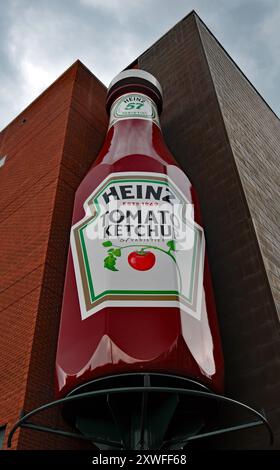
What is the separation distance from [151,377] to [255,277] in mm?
2730

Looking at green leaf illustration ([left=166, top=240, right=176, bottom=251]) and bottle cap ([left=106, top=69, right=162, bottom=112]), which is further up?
bottle cap ([left=106, top=69, right=162, bottom=112])

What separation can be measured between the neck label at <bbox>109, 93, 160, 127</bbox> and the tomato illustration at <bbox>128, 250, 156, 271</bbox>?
12.8ft

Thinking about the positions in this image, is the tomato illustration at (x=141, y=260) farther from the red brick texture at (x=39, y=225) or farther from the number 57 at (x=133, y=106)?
the number 57 at (x=133, y=106)

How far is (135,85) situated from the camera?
10312 mm

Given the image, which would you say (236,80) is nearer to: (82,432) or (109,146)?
(109,146)

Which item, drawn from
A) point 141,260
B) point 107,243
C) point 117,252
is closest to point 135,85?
point 107,243

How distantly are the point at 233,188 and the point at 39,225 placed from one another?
12.8 ft

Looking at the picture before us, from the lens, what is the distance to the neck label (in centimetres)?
978

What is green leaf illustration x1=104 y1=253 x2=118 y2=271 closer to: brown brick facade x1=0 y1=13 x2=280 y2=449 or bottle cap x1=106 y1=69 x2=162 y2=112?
brown brick facade x1=0 y1=13 x2=280 y2=449

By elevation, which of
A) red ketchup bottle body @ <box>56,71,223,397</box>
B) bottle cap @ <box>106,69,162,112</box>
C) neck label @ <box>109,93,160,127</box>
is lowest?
red ketchup bottle body @ <box>56,71,223,397</box>

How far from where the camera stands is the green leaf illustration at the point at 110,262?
6.68 meters

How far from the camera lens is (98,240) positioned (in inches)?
283

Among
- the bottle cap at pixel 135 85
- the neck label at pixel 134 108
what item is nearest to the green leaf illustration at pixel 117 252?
the neck label at pixel 134 108

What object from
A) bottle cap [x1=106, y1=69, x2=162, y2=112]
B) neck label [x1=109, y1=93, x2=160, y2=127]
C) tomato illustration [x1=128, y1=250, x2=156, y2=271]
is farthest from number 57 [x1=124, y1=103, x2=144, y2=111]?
tomato illustration [x1=128, y1=250, x2=156, y2=271]
